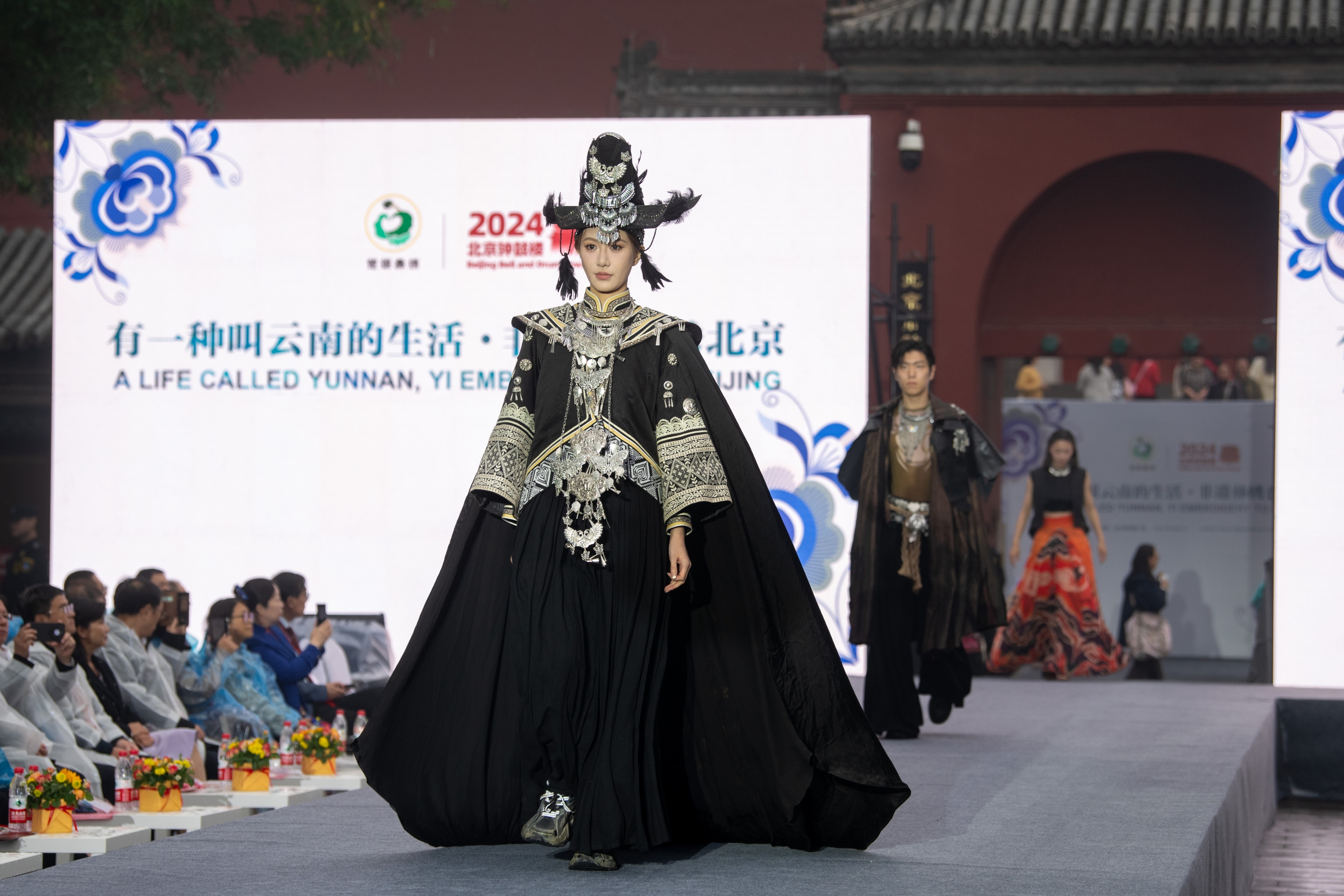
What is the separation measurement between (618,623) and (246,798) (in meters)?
2.26

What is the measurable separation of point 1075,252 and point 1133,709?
8544mm

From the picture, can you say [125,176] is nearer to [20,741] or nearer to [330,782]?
[330,782]

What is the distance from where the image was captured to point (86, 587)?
6172 millimetres

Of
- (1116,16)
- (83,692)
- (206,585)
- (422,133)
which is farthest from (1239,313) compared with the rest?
(83,692)

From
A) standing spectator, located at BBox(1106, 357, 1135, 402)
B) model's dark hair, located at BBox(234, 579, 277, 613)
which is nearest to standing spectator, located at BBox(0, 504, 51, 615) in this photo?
model's dark hair, located at BBox(234, 579, 277, 613)

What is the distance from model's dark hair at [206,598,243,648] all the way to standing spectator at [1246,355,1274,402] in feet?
31.5

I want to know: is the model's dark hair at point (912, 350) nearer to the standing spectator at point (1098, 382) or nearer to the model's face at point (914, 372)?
the model's face at point (914, 372)

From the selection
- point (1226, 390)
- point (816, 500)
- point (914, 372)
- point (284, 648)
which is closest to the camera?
point (914, 372)

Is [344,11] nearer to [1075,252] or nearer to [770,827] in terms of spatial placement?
[1075,252]

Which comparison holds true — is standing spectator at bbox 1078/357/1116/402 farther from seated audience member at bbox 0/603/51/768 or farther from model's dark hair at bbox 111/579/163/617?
seated audience member at bbox 0/603/51/768

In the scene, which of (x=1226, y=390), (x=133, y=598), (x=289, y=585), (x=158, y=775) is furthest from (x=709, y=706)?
(x=1226, y=390)

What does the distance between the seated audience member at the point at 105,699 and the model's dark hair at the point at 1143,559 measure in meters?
6.45

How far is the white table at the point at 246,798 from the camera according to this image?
5.32 meters

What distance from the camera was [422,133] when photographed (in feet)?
27.7
